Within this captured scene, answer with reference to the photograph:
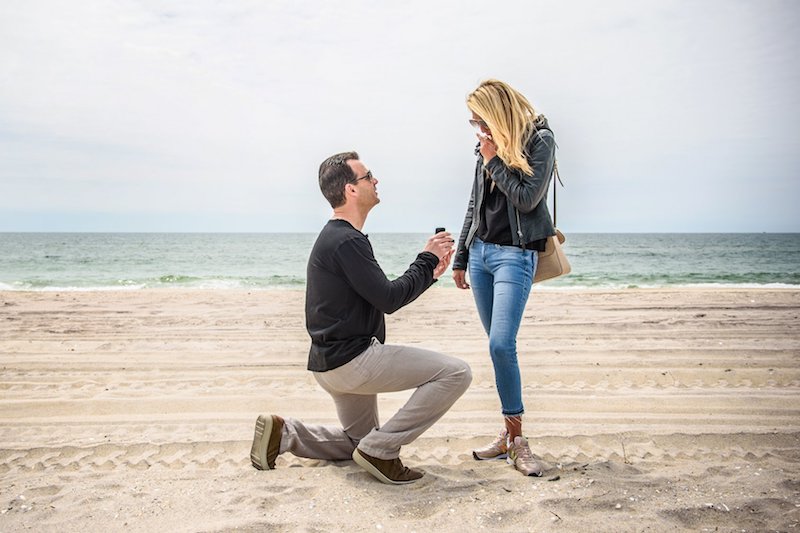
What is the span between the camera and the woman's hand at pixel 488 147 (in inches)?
138

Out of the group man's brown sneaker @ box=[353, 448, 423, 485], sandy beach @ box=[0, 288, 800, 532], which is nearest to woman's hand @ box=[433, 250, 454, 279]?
man's brown sneaker @ box=[353, 448, 423, 485]

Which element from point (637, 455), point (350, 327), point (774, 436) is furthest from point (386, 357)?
point (774, 436)

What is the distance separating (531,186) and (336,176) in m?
1.12

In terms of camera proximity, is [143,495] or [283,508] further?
[143,495]

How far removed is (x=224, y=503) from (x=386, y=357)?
1.11m

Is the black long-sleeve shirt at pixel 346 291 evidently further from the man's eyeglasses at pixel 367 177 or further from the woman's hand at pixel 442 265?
the man's eyeglasses at pixel 367 177

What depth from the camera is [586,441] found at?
13.1ft

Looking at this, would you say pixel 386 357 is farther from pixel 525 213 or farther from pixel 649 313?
pixel 649 313

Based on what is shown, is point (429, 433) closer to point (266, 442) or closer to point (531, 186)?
point (266, 442)

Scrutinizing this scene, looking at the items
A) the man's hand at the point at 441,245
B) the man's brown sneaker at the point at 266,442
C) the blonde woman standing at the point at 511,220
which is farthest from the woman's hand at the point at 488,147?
the man's brown sneaker at the point at 266,442

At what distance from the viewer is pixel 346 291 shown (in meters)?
3.23

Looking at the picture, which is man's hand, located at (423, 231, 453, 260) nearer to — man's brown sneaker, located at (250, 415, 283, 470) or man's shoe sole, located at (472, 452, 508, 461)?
man's shoe sole, located at (472, 452, 508, 461)

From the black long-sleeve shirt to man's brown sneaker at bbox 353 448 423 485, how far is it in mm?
544

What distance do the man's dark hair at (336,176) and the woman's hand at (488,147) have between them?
30.2 inches
